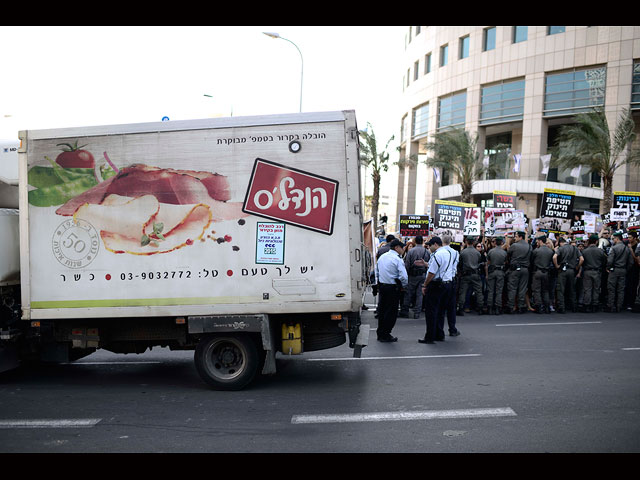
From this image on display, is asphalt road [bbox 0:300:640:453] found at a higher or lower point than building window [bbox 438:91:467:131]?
lower

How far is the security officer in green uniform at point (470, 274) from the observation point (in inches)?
532

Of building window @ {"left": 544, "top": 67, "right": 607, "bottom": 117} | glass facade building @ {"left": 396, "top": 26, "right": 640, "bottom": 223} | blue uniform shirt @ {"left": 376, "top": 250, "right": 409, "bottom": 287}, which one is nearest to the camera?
blue uniform shirt @ {"left": 376, "top": 250, "right": 409, "bottom": 287}

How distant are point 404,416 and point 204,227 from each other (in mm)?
3167

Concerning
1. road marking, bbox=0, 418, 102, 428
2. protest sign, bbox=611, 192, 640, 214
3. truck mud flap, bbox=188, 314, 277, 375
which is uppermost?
protest sign, bbox=611, 192, 640, 214

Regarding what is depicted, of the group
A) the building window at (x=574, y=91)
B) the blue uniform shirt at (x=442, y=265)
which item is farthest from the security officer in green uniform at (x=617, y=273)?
the building window at (x=574, y=91)

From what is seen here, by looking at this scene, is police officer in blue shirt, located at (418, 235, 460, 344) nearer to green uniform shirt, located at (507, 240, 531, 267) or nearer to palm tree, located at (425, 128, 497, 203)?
green uniform shirt, located at (507, 240, 531, 267)

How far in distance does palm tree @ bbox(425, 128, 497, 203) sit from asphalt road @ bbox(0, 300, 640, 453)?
1108 inches

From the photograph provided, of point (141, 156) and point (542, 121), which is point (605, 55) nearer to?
point (542, 121)

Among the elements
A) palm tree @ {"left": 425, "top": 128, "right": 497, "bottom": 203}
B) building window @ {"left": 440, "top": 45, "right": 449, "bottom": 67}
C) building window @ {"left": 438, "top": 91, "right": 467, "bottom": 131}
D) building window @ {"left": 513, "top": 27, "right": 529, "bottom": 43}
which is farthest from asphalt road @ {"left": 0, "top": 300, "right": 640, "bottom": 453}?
building window @ {"left": 440, "top": 45, "right": 449, "bottom": 67}

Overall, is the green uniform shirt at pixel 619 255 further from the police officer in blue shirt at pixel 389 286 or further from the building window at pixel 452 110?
the building window at pixel 452 110

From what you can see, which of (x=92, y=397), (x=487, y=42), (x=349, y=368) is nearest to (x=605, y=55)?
(x=487, y=42)

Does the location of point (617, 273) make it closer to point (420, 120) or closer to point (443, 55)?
point (443, 55)

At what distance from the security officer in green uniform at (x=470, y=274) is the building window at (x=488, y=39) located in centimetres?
3474

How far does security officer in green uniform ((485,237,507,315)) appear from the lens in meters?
13.7
